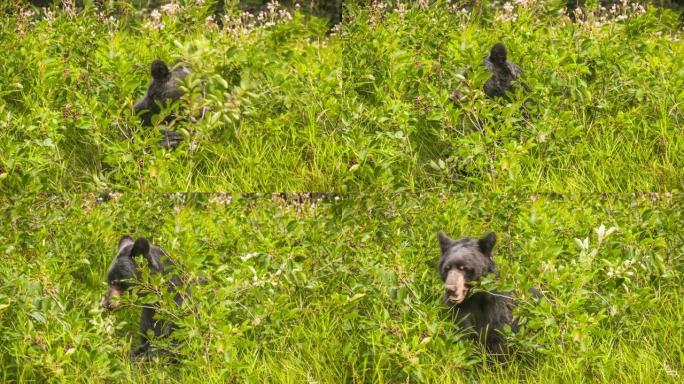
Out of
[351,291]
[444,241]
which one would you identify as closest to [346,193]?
[444,241]

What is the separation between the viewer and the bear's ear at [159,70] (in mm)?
7805

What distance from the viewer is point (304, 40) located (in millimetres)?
8773

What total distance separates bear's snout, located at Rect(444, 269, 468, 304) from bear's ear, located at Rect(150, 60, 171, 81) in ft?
9.28

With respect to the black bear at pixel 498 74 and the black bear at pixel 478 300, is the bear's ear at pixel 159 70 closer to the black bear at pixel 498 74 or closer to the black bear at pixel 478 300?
the black bear at pixel 498 74

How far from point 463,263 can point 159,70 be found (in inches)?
114

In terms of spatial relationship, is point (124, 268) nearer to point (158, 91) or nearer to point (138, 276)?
point (138, 276)

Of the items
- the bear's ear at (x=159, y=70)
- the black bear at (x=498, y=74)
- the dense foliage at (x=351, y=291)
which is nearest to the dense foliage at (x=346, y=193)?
the dense foliage at (x=351, y=291)

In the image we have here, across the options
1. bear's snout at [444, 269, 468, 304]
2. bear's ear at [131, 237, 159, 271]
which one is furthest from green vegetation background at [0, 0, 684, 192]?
bear's snout at [444, 269, 468, 304]

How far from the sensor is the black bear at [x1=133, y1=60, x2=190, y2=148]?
7836 millimetres

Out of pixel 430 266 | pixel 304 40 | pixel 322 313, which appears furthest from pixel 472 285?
pixel 304 40

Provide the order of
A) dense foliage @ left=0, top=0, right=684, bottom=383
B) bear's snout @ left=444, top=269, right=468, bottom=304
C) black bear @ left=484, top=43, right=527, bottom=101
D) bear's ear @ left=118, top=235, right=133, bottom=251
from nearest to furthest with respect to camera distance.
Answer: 1. dense foliage @ left=0, top=0, right=684, bottom=383
2. bear's snout @ left=444, top=269, right=468, bottom=304
3. bear's ear @ left=118, top=235, right=133, bottom=251
4. black bear @ left=484, top=43, right=527, bottom=101

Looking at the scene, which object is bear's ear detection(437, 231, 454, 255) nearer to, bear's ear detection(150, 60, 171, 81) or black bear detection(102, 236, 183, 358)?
black bear detection(102, 236, 183, 358)

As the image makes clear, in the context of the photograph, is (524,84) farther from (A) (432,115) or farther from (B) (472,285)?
(B) (472,285)

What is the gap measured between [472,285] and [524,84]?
7.19 ft
